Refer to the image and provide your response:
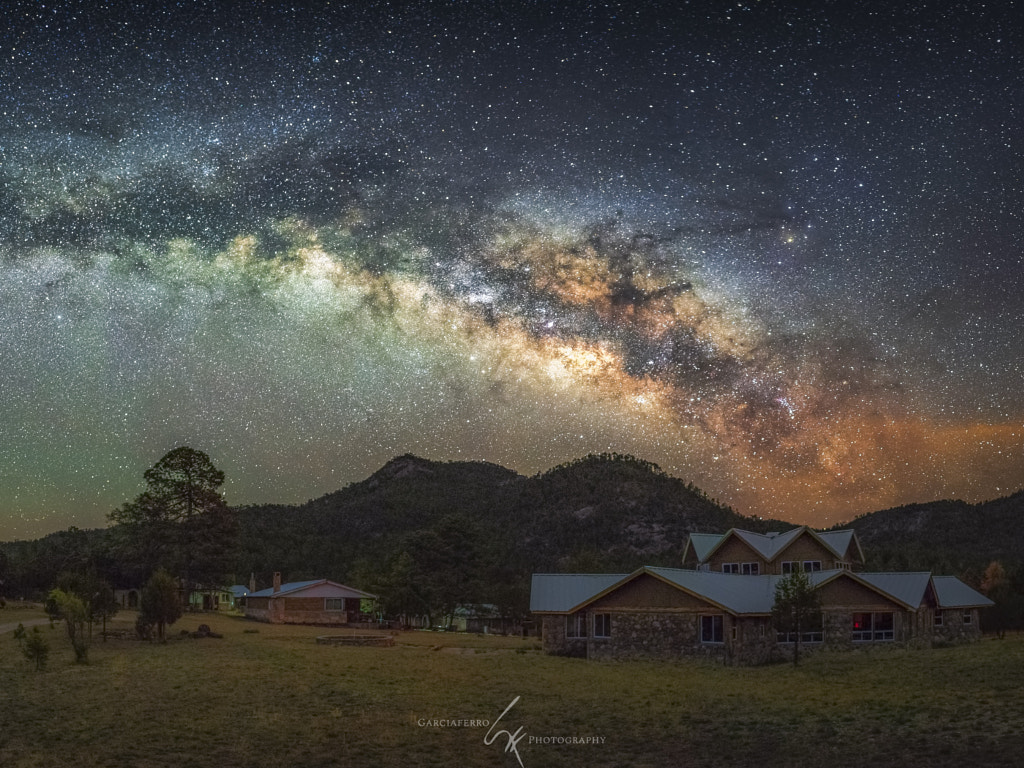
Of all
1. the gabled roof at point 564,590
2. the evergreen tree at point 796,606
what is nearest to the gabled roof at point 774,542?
the gabled roof at point 564,590

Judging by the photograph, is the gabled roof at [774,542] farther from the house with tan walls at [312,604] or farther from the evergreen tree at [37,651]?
the evergreen tree at [37,651]

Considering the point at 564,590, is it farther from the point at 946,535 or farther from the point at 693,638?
the point at 946,535

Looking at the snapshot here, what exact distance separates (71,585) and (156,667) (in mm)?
14277

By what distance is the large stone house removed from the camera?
41.4m

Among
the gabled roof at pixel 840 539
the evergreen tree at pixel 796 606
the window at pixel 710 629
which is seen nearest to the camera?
the evergreen tree at pixel 796 606

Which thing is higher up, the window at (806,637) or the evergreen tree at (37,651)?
the evergreen tree at (37,651)

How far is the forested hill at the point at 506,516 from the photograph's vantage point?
115 m

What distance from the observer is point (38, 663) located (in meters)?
34.2

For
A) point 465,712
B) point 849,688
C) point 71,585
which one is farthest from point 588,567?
point 465,712

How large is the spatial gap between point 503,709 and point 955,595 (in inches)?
1509

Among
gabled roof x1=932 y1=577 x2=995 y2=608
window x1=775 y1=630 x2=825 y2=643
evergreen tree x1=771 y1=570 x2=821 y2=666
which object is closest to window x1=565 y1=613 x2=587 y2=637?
evergreen tree x1=771 y1=570 x2=821 y2=666

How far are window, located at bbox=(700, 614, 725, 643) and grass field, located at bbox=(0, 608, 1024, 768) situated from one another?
267cm

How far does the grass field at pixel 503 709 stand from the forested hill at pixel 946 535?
156 feet
